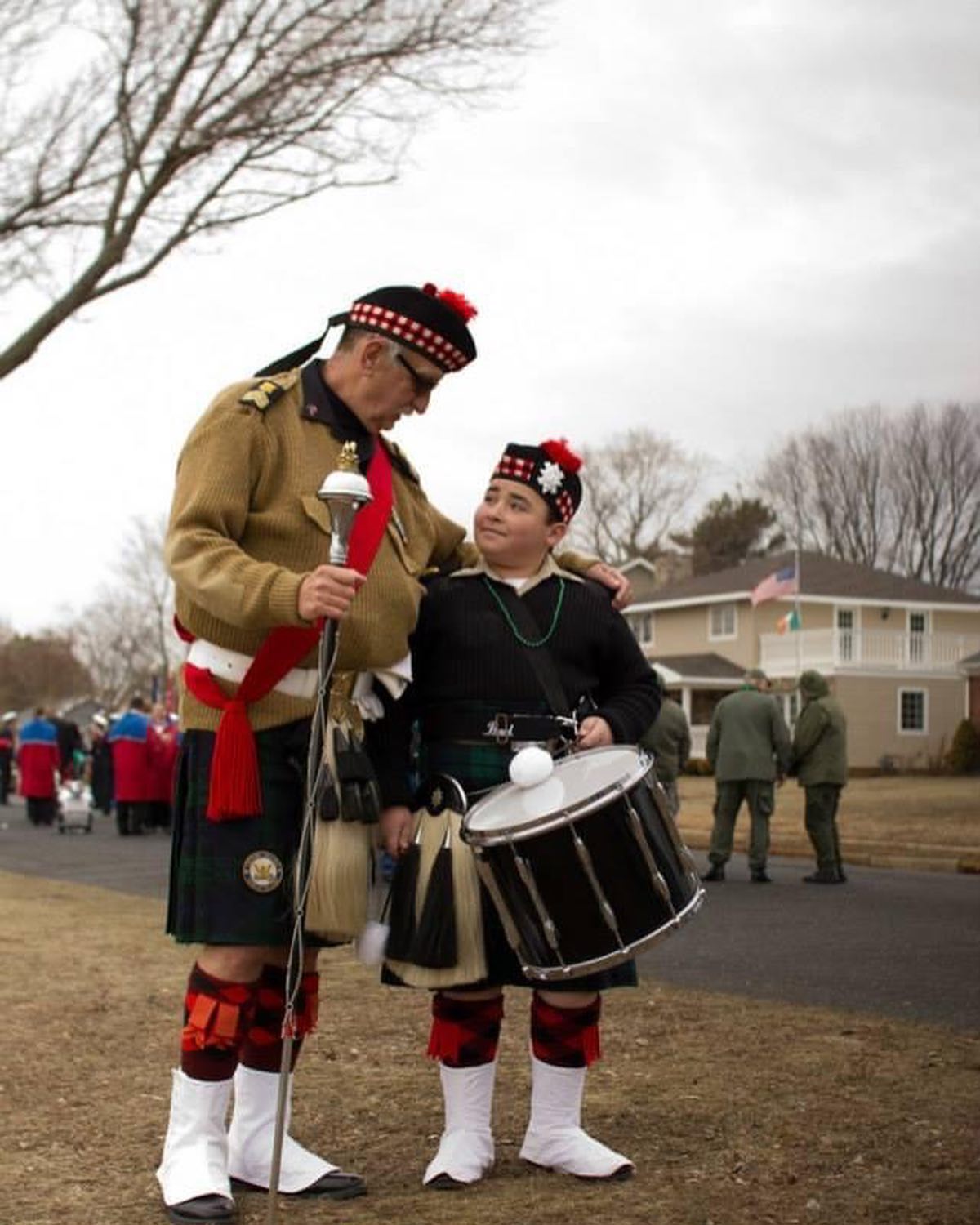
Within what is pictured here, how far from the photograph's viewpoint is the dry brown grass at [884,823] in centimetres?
1708

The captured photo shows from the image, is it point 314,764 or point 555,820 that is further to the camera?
point 555,820

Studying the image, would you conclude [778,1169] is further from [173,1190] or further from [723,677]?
[723,677]

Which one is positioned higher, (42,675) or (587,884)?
(42,675)

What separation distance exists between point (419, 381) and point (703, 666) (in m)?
50.6

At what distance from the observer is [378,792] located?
4.05 meters

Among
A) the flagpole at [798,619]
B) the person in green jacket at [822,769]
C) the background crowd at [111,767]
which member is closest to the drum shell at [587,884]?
the person in green jacket at [822,769]

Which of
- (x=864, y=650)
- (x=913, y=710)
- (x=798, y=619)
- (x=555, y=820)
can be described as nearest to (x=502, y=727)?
(x=555, y=820)

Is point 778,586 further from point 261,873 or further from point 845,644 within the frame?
point 261,873

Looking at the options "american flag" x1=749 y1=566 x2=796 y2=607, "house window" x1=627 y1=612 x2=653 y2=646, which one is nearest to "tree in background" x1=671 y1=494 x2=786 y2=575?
"house window" x1=627 y1=612 x2=653 y2=646

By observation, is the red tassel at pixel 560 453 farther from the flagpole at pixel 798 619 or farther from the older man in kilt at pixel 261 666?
the flagpole at pixel 798 619

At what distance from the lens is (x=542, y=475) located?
4.48 m

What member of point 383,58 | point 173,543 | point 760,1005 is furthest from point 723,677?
point 173,543

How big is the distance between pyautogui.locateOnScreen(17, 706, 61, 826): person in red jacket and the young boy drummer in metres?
21.7

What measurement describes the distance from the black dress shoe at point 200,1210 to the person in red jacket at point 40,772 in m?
22.1
